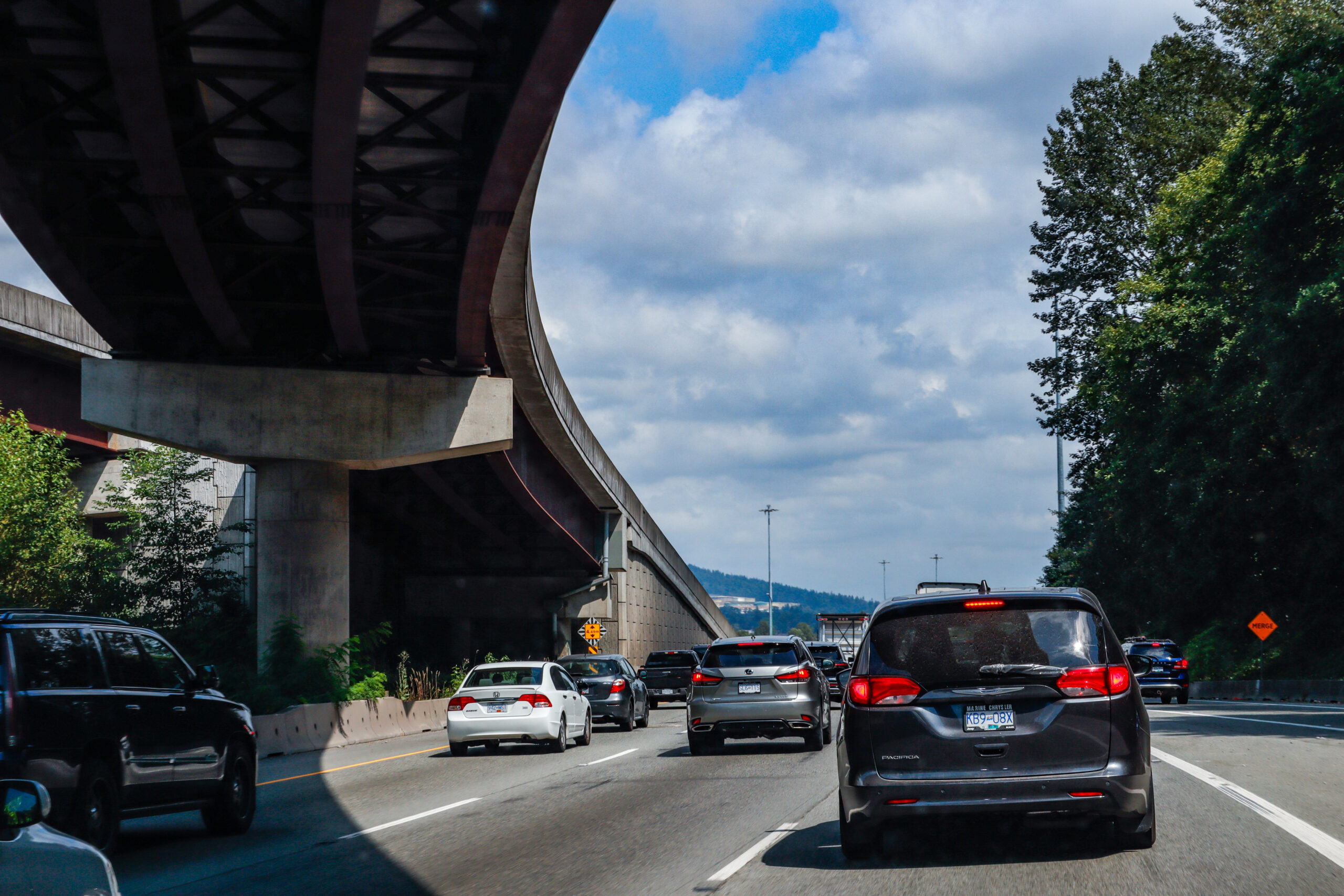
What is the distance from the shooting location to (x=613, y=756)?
1991cm

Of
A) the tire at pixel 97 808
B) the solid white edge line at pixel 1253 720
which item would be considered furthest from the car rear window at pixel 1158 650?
the tire at pixel 97 808

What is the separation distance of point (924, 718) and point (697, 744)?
38.0ft

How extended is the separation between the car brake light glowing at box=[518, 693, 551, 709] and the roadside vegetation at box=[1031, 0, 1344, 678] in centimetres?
2251

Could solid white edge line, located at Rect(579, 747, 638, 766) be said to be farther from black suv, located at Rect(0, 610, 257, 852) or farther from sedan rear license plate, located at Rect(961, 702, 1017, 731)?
sedan rear license plate, located at Rect(961, 702, 1017, 731)

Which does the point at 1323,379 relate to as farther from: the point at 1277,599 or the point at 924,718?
the point at 924,718

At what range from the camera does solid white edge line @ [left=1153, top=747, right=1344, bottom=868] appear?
355 inches

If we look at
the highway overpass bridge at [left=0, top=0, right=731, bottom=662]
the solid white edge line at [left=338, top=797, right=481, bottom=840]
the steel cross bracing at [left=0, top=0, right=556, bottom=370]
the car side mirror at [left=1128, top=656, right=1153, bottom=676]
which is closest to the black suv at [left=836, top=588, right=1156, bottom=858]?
the car side mirror at [left=1128, top=656, right=1153, bottom=676]

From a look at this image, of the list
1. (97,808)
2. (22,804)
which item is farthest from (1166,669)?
(22,804)

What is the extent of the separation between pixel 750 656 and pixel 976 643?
→ 36.0 feet

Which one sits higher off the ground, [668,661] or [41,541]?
[41,541]

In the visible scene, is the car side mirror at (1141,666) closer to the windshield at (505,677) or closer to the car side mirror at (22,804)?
the car side mirror at (22,804)

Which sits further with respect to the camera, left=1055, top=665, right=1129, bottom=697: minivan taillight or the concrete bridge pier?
the concrete bridge pier

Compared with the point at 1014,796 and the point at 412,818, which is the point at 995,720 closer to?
the point at 1014,796

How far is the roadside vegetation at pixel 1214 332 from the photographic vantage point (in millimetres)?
36438
